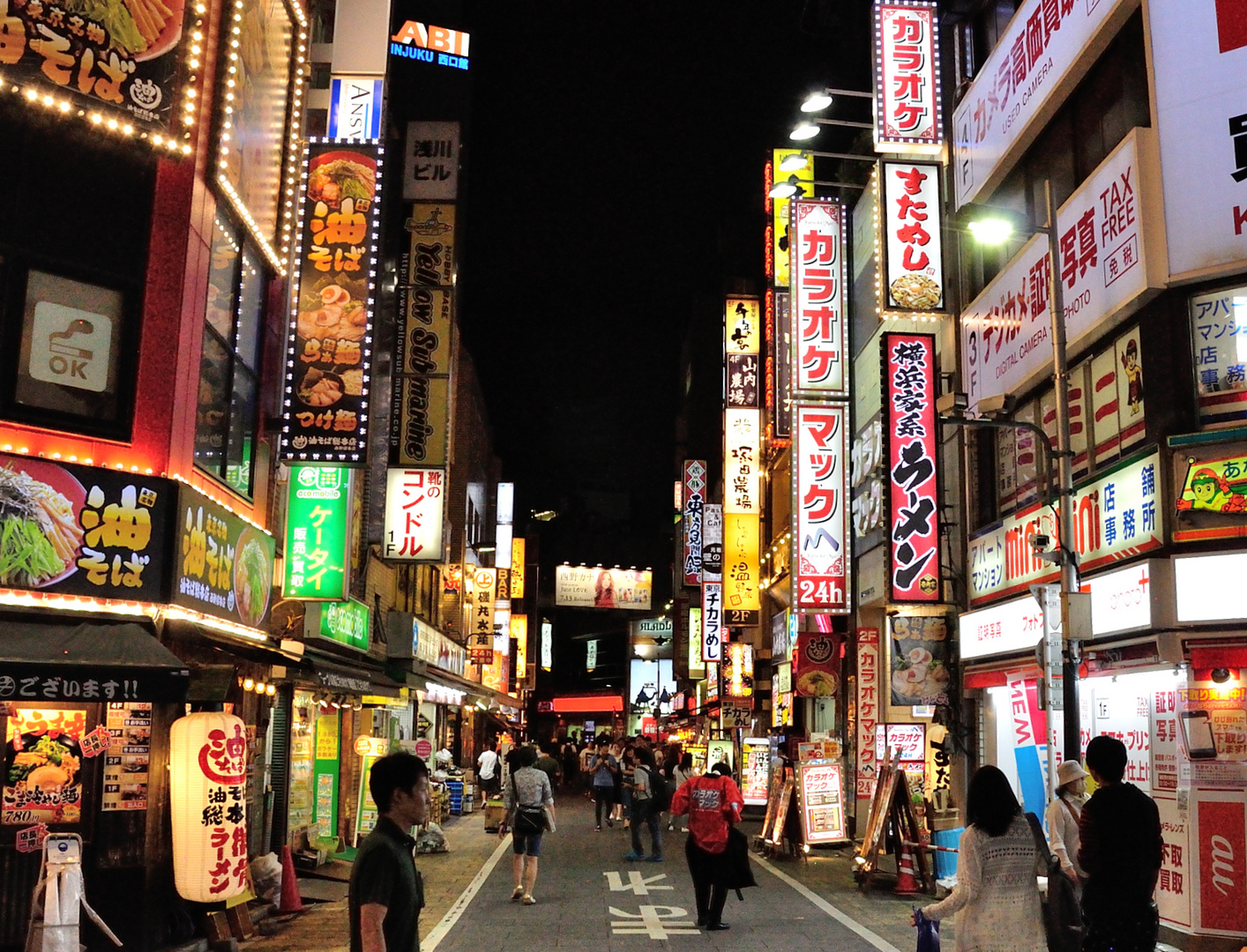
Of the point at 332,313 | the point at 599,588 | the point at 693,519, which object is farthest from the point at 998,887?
the point at 599,588

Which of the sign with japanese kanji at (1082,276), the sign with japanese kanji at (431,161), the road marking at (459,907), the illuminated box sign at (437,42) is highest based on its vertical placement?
the illuminated box sign at (437,42)

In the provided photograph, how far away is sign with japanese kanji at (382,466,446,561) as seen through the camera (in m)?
23.9

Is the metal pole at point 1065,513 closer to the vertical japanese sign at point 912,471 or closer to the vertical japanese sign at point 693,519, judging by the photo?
the vertical japanese sign at point 912,471

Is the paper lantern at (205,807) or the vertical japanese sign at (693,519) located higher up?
the vertical japanese sign at (693,519)

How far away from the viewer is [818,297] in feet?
81.3

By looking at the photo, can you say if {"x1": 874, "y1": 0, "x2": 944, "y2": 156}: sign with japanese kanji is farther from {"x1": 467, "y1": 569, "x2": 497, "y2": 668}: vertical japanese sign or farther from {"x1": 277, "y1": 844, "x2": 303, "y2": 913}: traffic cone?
{"x1": 467, "y1": 569, "x2": 497, "y2": 668}: vertical japanese sign

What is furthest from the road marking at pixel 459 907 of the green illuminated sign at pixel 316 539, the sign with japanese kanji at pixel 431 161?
the sign with japanese kanji at pixel 431 161

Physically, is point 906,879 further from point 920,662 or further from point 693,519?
point 693,519

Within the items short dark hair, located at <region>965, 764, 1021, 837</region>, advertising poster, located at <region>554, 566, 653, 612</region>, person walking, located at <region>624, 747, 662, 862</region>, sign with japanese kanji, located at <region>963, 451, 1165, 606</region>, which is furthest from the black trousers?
advertising poster, located at <region>554, 566, 653, 612</region>

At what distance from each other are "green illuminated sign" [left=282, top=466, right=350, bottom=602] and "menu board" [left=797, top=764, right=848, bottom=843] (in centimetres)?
886

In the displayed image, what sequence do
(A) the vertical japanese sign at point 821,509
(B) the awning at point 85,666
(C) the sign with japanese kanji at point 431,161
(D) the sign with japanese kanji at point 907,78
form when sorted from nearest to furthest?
(B) the awning at point 85,666, (D) the sign with japanese kanji at point 907,78, (C) the sign with japanese kanji at point 431,161, (A) the vertical japanese sign at point 821,509

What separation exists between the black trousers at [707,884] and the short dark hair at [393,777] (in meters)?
8.99

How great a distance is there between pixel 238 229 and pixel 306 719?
8604mm

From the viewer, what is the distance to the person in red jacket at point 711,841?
13.3m
